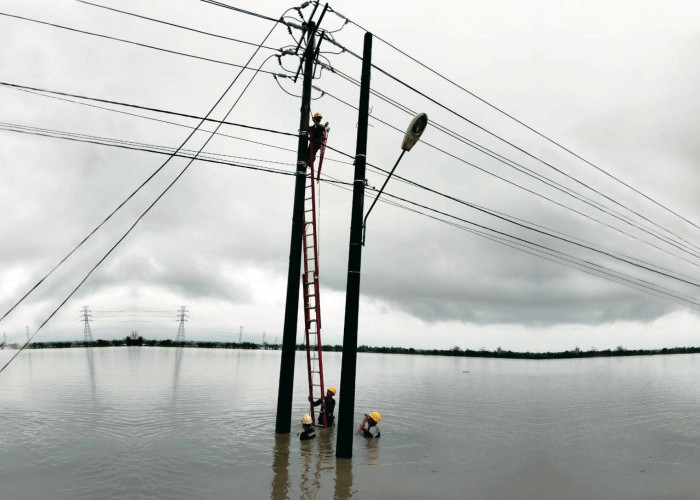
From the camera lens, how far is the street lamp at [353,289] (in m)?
14.0


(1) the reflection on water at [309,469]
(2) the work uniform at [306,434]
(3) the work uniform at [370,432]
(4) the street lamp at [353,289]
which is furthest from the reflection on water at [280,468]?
(3) the work uniform at [370,432]

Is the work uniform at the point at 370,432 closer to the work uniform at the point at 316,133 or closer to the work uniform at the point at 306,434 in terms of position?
the work uniform at the point at 306,434

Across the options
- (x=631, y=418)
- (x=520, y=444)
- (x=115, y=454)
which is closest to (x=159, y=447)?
(x=115, y=454)

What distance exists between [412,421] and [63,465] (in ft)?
54.1

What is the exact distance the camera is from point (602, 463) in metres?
17.7

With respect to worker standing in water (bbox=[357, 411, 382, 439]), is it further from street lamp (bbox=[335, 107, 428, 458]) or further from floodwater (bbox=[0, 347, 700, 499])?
street lamp (bbox=[335, 107, 428, 458])

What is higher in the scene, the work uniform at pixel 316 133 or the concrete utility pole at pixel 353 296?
the work uniform at pixel 316 133

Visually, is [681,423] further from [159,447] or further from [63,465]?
[63,465]

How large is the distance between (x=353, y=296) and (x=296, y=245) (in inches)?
163

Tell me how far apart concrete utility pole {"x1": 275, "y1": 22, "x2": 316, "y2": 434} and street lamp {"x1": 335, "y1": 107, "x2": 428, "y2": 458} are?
9.84 ft

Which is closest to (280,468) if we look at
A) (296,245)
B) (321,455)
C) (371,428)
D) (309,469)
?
(309,469)

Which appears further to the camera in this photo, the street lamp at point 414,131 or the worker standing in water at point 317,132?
the worker standing in water at point 317,132

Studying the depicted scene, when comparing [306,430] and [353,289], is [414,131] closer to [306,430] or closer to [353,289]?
[353,289]

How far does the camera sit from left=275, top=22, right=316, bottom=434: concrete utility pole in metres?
17.2
